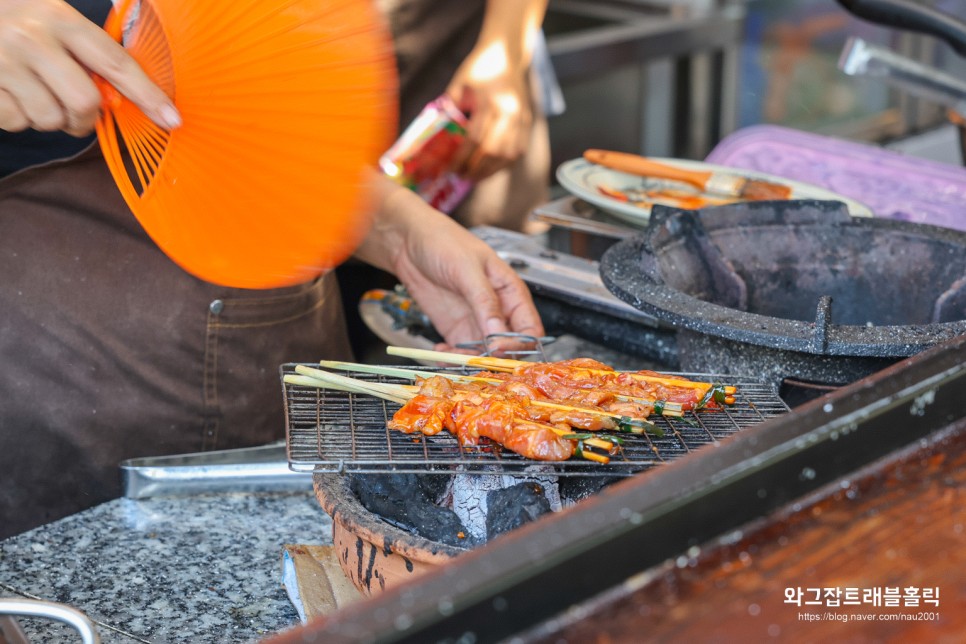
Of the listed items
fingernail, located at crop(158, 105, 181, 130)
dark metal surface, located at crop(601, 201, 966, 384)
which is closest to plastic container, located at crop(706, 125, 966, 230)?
dark metal surface, located at crop(601, 201, 966, 384)

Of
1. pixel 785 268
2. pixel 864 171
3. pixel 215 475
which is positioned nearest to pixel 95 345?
pixel 215 475

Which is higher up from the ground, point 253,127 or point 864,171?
point 253,127

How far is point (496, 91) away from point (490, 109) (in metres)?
0.07

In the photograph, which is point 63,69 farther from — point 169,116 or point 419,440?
point 419,440

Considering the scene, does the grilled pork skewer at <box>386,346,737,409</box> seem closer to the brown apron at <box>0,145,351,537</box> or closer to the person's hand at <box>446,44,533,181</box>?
the brown apron at <box>0,145,351,537</box>

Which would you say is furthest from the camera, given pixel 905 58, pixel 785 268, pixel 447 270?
pixel 905 58

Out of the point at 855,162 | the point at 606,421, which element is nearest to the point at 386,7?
the point at 855,162

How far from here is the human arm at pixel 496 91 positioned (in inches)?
128

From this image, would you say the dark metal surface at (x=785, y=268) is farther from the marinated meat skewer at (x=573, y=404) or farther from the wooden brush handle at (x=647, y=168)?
the wooden brush handle at (x=647, y=168)

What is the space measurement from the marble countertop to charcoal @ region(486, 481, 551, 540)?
361mm

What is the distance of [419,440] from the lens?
1.44 meters

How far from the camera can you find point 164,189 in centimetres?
138

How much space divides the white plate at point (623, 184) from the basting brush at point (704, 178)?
0.03 meters

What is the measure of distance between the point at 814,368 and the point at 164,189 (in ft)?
3.21
